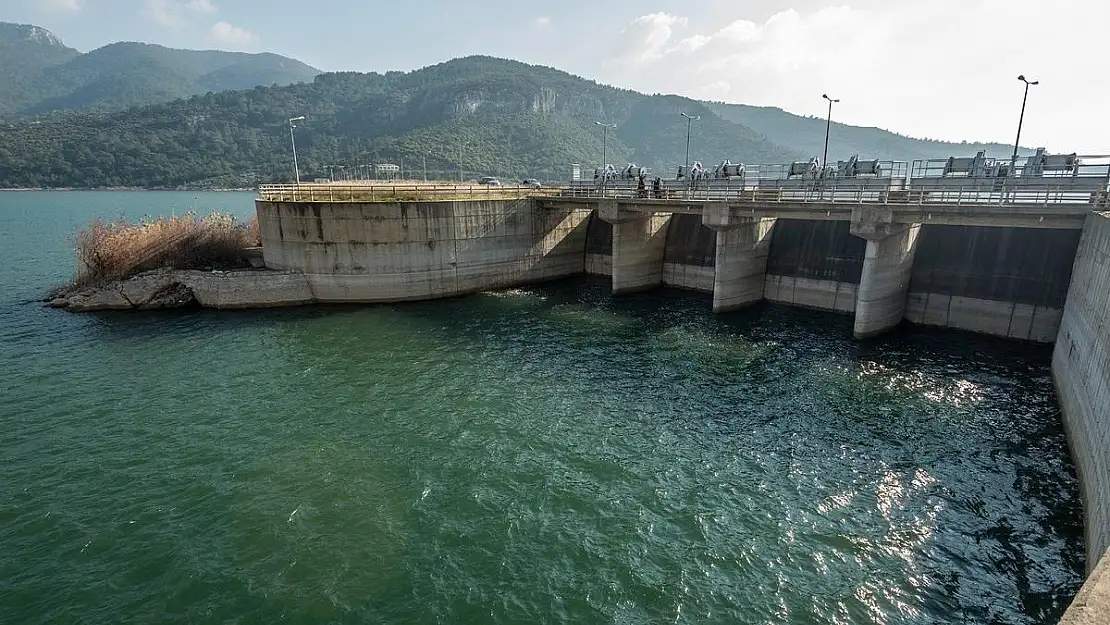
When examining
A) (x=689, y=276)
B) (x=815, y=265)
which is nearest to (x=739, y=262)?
(x=815, y=265)

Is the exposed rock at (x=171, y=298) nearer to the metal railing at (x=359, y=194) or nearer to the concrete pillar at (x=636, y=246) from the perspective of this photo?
the metal railing at (x=359, y=194)

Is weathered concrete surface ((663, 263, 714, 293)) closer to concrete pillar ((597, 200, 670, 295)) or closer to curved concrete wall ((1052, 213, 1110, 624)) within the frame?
concrete pillar ((597, 200, 670, 295))

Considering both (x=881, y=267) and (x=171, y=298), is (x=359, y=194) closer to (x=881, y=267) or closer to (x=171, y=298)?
(x=171, y=298)

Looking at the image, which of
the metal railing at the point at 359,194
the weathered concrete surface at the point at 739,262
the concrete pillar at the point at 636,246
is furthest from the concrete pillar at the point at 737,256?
the metal railing at the point at 359,194

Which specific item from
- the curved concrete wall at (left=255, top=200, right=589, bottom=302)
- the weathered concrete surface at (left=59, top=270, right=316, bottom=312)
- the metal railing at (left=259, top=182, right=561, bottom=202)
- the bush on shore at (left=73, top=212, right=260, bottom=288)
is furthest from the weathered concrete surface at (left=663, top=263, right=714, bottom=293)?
the bush on shore at (left=73, top=212, right=260, bottom=288)

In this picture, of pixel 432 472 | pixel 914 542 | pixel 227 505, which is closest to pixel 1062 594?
pixel 914 542
